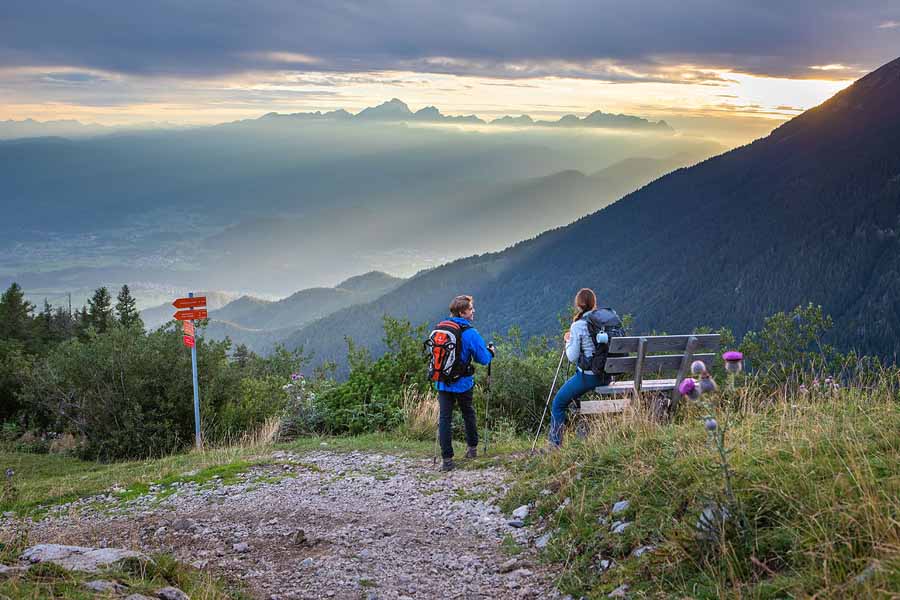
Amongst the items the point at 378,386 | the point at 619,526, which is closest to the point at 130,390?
the point at 378,386

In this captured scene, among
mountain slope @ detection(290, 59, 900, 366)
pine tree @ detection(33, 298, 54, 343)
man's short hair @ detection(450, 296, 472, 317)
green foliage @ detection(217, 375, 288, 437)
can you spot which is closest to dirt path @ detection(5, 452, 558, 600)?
man's short hair @ detection(450, 296, 472, 317)

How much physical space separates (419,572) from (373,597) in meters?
0.58

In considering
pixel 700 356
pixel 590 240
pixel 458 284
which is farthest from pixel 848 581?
pixel 590 240

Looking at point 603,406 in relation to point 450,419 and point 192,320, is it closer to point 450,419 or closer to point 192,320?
point 450,419

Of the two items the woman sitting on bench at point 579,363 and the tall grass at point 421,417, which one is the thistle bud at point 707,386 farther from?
the tall grass at point 421,417

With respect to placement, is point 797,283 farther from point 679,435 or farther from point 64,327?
point 679,435

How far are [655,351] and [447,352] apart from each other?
2.48m


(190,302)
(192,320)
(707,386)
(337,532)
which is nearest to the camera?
(707,386)

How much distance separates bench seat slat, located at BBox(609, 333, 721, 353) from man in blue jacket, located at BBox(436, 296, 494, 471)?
1505 millimetres

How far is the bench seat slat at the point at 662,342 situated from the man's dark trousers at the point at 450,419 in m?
1.87

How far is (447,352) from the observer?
9.34 m

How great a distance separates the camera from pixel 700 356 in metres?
9.09

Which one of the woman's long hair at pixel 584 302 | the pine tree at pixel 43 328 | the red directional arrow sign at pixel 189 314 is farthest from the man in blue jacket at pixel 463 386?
the pine tree at pixel 43 328

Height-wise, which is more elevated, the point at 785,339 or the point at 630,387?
the point at 630,387
